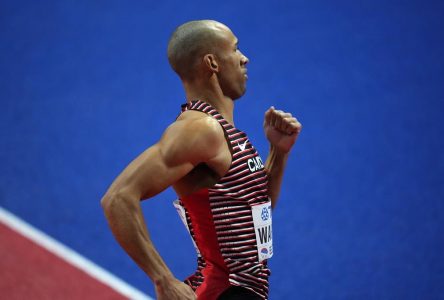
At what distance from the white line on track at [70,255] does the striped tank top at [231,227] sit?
140 cm

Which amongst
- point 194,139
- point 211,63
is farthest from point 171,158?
point 211,63

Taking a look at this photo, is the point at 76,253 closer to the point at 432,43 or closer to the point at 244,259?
the point at 244,259

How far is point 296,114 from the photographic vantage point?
10.2 ft

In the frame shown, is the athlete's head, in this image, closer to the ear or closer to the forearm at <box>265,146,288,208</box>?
the ear

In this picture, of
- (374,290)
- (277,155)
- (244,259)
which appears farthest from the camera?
(374,290)

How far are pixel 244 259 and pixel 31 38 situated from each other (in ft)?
6.82

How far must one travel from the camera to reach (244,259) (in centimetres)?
148

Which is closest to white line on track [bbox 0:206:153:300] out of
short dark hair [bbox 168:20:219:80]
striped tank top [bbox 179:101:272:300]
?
striped tank top [bbox 179:101:272:300]

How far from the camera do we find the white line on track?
9.39 feet

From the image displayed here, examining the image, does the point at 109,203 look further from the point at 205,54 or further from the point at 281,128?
the point at 281,128

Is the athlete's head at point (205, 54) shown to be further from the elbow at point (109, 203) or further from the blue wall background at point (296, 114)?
the blue wall background at point (296, 114)

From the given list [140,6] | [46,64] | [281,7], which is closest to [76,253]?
[46,64]

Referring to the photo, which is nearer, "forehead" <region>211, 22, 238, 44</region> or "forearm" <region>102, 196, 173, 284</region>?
"forearm" <region>102, 196, 173, 284</region>

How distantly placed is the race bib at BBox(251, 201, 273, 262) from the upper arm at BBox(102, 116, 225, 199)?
179 millimetres
